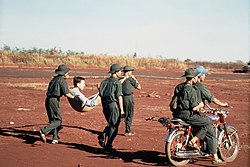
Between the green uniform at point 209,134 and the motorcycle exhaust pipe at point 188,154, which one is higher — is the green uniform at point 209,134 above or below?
above

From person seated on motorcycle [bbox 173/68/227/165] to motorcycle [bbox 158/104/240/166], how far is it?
0.13 meters

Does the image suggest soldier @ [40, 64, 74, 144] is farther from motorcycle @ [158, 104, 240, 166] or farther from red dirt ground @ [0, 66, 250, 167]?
motorcycle @ [158, 104, 240, 166]

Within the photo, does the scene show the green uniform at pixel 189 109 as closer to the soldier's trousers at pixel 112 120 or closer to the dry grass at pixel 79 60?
the soldier's trousers at pixel 112 120

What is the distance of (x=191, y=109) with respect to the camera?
873 cm

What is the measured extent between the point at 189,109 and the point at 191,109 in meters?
0.04

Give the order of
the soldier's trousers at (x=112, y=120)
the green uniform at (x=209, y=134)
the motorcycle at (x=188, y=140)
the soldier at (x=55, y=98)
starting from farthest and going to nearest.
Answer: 1. the soldier at (x=55, y=98)
2. the soldier's trousers at (x=112, y=120)
3. the green uniform at (x=209, y=134)
4. the motorcycle at (x=188, y=140)

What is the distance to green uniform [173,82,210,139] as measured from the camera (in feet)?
28.4

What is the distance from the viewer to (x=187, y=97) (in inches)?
341

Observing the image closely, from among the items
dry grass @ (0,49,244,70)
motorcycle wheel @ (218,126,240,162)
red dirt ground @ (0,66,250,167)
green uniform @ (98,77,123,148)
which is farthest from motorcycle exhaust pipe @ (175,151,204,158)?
Result: dry grass @ (0,49,244,70)

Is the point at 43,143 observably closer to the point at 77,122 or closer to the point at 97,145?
the point at 97,145

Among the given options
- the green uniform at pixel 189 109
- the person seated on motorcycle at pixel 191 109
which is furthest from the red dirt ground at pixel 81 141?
the green uniform at pixel 189 109

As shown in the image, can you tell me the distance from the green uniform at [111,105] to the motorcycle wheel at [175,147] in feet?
6.55

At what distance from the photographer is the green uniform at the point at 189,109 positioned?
8664 millimetres

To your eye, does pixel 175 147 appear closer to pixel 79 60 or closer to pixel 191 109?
pixel 191 109
